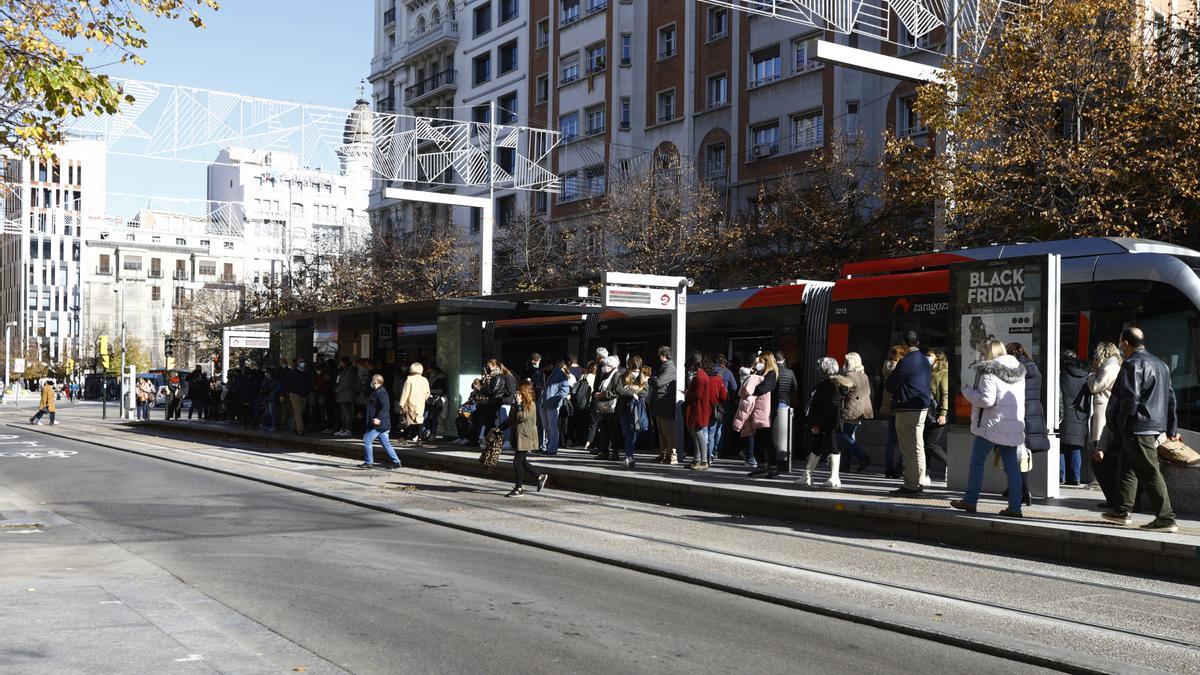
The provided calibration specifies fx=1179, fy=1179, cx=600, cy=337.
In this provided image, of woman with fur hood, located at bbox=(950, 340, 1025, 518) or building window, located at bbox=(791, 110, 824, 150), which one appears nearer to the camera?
woman with fur hood, located at bbox=(950, 340, 1025, 518)

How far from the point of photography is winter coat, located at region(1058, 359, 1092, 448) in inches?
559

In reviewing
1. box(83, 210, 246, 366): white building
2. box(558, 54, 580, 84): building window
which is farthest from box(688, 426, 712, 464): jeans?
box(83, 210, 246, 366): white building

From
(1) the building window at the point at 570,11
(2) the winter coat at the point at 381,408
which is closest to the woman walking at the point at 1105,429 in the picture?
(2) the winter coat at the point at 381,408

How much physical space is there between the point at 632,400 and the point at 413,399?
15.3ft

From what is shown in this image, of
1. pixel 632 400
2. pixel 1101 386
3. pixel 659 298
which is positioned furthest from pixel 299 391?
pixel 1101 386

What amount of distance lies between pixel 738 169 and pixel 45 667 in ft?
122

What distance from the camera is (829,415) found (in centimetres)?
1419

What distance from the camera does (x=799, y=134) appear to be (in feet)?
128

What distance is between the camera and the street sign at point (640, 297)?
703 inches

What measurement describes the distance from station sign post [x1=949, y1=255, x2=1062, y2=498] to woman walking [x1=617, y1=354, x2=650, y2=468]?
5520mm

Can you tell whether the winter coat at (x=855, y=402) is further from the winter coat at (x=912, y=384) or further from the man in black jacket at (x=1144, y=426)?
the man in black jacket at (x=1144, y=426)

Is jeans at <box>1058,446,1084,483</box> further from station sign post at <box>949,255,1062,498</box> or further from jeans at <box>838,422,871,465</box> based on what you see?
jeans at <box>838,422,871,465</box>

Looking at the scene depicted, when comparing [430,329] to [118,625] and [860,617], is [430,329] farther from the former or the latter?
[860,617]

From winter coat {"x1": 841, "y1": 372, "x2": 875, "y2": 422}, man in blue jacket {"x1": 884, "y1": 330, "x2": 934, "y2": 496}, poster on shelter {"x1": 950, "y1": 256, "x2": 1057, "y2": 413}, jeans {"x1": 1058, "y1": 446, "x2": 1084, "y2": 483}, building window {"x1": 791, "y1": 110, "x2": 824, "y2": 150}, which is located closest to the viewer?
poster on shelter {"x1": 950, "y1": 256, "x2": 1057, "y2": 413}
